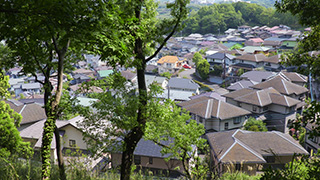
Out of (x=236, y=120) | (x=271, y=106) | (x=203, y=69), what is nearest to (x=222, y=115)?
(x=236, y=120)

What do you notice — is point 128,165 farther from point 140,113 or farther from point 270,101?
point 270,101

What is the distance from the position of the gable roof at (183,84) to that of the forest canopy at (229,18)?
149 feet

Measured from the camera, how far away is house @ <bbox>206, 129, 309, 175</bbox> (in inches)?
424

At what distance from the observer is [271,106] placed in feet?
61.1

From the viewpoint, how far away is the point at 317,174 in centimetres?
219

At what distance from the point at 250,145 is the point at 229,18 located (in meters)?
68.5

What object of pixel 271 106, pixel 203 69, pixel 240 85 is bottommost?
pixel 271 106

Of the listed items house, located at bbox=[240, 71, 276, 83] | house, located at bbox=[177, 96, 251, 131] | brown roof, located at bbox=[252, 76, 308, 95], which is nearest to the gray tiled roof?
house, located at bbox=[177, 96, 251, 131]

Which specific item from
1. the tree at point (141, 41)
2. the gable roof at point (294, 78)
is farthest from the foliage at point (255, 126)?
the tree at point (141, 41)

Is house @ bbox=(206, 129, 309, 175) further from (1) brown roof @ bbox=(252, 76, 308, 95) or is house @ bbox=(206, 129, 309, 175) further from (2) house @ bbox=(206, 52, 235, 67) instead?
(2) house @ bbox=(206, 52, 235, 67)

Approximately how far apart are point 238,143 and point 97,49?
1020cm

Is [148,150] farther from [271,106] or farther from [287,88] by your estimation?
[287,88]

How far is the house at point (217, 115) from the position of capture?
52.2ft

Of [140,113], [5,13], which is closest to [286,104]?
[140,113]
